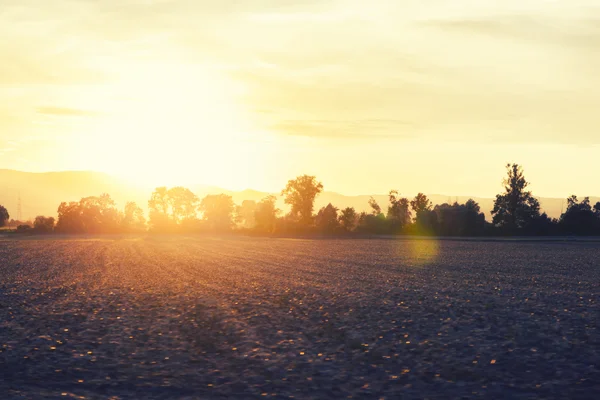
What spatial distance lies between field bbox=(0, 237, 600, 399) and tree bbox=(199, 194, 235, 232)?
157803 millimetres

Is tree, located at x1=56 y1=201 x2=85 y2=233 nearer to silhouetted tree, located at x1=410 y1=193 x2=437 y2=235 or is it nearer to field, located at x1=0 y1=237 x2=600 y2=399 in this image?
silhouetted tree, located at x1=410 y1=193 x2=437 y2=235

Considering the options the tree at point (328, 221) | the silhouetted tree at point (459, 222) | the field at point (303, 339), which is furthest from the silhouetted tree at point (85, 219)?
the field at point (303, 339)

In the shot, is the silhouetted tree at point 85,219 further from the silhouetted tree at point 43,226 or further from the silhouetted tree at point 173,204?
the silhouetted tree at point 173,204

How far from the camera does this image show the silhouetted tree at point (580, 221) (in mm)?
120312

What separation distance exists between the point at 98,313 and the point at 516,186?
120962 mm

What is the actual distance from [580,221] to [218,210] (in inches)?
4147

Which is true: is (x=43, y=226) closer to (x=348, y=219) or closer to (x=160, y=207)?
(x=160, y=207)

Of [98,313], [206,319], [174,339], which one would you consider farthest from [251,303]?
[174,339]

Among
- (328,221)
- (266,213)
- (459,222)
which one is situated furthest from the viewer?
(266,213)

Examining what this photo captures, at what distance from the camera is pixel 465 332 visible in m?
18.3

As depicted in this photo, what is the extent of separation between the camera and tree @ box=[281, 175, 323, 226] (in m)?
168

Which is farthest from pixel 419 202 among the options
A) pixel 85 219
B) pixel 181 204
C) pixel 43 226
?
pixel 43 226

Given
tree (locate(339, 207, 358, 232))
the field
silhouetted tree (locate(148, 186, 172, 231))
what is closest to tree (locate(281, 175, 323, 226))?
tree (locate(339, 207, 358, 232))

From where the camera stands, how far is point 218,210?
7648 inches
